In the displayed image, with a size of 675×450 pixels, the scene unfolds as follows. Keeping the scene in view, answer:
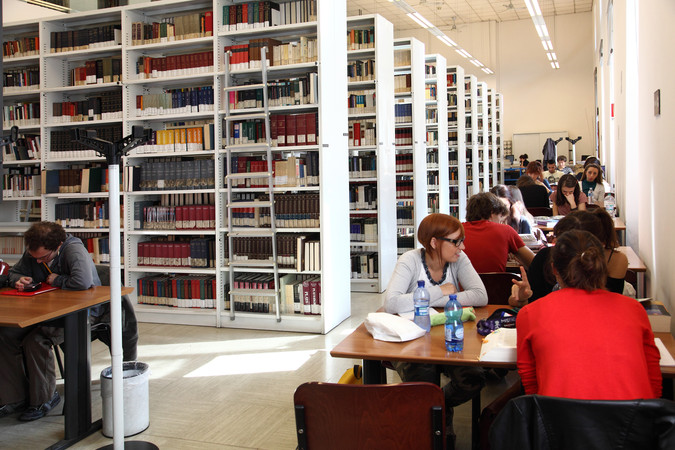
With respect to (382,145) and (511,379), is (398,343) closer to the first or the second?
(511,379)

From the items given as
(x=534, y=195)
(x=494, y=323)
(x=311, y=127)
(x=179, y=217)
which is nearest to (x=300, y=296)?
(x=179, y=217)

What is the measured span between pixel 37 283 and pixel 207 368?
137 centimetres

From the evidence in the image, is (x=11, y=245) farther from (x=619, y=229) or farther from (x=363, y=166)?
(x=619, y=229)

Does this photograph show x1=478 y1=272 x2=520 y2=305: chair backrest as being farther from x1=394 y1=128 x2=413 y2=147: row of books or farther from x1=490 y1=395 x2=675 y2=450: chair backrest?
x1=394 y1=128 x2=413 y2=147: row of books

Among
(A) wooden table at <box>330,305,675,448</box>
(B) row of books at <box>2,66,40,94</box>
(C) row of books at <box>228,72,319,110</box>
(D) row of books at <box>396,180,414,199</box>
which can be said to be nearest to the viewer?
(A) wooden table at <box>330,305,675,448</box>

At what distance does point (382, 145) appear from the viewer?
23.2ft

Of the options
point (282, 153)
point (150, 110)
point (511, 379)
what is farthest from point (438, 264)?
point (150, 110)

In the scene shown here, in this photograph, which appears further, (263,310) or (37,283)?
(263,310)

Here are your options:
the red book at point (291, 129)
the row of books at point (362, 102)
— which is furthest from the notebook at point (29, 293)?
the row of books at point (362, 102)

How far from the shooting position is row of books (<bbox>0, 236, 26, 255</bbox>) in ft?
22.4

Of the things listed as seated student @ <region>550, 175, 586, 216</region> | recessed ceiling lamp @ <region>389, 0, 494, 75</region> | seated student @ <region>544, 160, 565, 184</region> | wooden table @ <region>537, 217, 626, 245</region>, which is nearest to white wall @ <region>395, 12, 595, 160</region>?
recessed ceiling lamp @ <region>389, 0, 494, 75</region>

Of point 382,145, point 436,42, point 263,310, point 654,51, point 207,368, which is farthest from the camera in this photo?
point 436,42

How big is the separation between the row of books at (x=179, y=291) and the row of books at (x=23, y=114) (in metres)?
2.36

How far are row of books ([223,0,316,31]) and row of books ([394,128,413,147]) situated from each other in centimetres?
279
